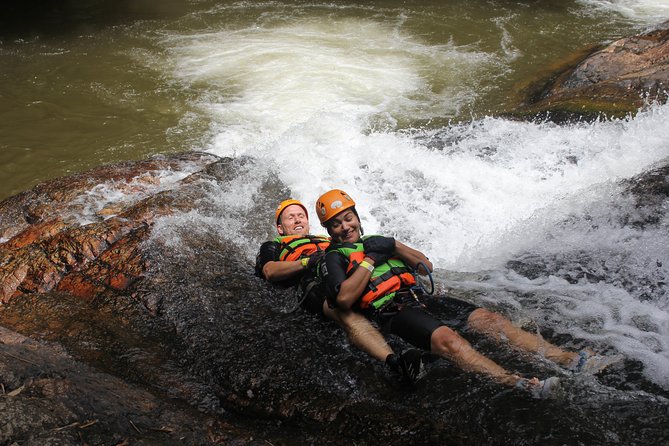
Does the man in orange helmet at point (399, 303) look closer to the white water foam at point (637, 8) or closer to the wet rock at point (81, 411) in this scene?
the wet rock at point (81, 411)

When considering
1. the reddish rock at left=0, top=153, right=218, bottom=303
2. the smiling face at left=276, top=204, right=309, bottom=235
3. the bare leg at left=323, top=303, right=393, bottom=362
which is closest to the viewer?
the bare leg at left=323, top=303, right=393, bottom=362

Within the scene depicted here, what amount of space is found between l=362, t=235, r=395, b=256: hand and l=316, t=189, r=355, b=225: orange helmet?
12.5 inches

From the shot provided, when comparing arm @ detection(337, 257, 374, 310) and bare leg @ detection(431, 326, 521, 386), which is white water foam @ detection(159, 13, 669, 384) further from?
arm @ detection(337, 257, 374, 310)

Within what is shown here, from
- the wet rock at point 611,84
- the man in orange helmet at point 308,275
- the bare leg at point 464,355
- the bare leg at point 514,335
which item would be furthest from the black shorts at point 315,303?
the wet rock at point 611,84

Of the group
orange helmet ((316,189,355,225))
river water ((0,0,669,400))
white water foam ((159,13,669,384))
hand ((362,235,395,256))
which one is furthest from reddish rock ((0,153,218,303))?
hand ((362,235,395,256))

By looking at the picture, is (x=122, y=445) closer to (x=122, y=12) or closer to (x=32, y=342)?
(x=32, y=342)

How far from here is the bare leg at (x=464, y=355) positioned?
340 centimetres

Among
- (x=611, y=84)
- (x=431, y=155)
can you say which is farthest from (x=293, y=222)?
(x=611, y=84)

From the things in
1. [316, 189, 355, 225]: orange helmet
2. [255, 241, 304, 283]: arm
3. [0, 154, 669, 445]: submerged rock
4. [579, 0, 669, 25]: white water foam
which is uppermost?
[579, 0, 669, 25]: white water foam

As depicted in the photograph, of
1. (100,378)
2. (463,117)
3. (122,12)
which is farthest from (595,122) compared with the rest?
(122,12)

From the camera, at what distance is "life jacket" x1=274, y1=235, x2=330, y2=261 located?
15.4 ft

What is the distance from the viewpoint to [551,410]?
310 cm

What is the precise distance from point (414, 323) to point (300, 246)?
1360 millimetres

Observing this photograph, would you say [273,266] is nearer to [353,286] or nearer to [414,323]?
[353,286]
